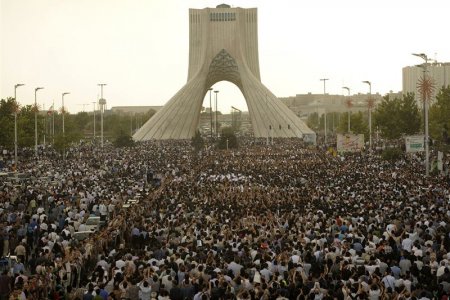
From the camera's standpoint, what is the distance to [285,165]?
4212cm

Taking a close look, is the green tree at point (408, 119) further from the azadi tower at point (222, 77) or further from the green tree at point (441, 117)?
the azadi tower at point (222, 77)

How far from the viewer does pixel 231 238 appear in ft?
54.8

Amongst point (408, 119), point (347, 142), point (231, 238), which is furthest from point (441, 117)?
point (231, 238)

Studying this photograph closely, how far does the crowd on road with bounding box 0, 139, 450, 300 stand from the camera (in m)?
12.1

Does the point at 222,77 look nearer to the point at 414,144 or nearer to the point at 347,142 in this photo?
the point at 347,142

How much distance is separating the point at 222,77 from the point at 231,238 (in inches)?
3600

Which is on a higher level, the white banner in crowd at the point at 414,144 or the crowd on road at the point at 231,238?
the white banner in crowd at the point at 414,144

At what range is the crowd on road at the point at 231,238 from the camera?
1209cm

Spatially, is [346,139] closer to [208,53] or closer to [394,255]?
[394,255]

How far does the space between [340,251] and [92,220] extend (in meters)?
8.79

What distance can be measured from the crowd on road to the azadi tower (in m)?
53.3

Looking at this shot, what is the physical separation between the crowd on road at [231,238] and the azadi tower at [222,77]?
5326 centimetres

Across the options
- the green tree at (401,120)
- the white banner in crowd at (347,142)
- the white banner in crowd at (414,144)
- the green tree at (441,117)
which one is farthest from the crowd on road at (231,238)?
the green tree at (401,120)

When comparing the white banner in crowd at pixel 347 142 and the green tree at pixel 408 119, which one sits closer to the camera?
the white banner in crowd at pixel 347 142
